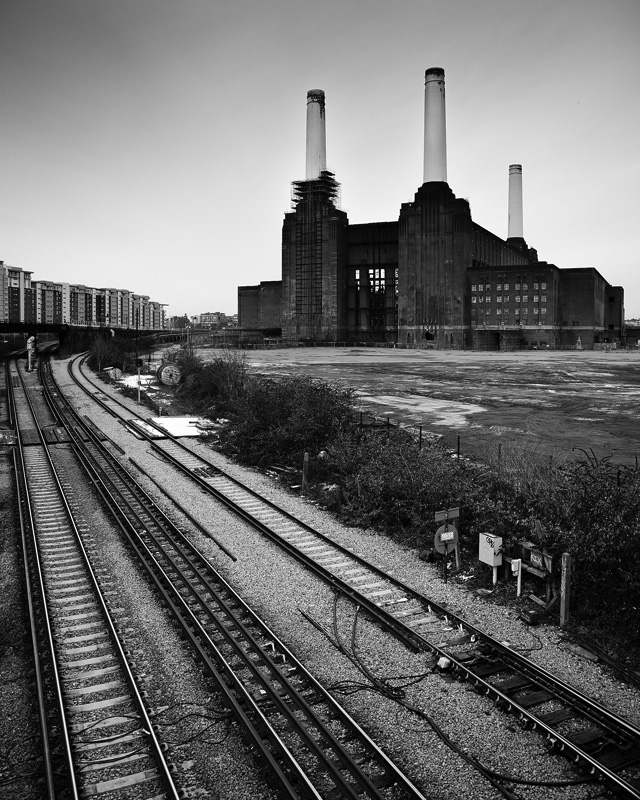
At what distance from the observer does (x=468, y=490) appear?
14297 millimetres

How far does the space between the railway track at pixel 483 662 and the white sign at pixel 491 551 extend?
1.58 meters

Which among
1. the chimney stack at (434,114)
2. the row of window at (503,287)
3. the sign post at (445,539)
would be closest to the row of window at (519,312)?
the row of window at (503,287)

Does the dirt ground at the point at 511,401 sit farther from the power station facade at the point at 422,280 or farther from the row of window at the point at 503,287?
the row of window at the point at 503,287

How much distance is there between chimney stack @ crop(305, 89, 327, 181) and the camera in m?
97.9

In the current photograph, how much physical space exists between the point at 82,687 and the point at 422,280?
329 ft

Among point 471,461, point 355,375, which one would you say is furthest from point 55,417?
point 355,375

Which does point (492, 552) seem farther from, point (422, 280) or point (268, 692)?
point (422, 280)

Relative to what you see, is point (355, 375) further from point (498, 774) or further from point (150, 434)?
point (498, 774)

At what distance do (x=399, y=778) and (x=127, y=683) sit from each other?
3776mm

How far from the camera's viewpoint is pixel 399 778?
249 inches

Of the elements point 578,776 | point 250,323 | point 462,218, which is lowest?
point 578,776

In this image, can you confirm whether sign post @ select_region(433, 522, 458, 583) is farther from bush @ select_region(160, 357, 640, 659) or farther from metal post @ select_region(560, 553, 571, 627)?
metal post @ select_region(560, 553, 571, 627)

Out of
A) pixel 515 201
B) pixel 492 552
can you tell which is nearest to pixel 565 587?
pixel 492 552

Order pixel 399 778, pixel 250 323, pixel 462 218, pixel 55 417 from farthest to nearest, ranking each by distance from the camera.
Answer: pixel 250 323 → pixel 462 218 → pixel 55 417 → pixel 399 778
